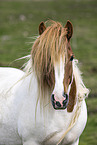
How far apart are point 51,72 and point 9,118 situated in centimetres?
139

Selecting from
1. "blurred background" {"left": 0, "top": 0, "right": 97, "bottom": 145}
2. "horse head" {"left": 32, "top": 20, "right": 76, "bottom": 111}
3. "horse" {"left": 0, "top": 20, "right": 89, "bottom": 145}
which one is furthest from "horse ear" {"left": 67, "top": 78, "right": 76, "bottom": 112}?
"blurred background" {"left": 0, "top": 0, "right": 97, "bottom": 145}

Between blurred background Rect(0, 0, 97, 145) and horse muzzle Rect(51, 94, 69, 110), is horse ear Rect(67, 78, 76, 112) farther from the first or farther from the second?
blurred background Rect(0, 0, 97, 145)

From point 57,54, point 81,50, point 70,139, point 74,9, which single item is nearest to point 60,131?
point 70,139

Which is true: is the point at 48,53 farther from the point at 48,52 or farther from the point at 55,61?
the point at 55,61

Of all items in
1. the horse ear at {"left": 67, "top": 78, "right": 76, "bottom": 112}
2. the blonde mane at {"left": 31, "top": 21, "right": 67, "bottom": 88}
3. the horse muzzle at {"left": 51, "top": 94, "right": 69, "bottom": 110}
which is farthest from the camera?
the horse ear at {"left": 67, "top": 78, "right": 76, "bottom": 112}

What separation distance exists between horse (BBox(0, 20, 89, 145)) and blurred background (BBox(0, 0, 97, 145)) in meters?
4.06

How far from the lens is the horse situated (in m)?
3.91

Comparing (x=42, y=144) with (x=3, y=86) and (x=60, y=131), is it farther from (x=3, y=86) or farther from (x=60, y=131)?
(x=3, y=86)

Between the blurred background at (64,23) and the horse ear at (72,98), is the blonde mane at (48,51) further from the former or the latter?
the blurred background at (64,23)

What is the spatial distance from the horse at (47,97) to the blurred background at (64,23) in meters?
4.06

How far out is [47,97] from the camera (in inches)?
170

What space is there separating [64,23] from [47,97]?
118ft

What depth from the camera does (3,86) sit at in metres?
5.47

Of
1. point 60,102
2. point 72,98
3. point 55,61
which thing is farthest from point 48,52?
point 72,98
